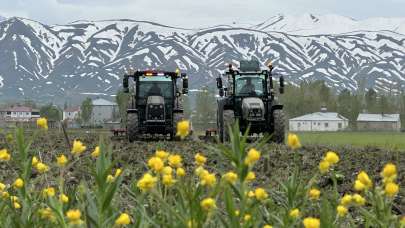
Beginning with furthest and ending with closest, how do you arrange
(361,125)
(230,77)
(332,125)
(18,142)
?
(332,125)
(361,125)
(230,77)
(18,142)

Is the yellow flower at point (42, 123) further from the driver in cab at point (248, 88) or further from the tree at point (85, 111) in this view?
the tree at point (85, 111)

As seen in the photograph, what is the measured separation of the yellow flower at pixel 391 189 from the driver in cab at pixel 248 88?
815 inches

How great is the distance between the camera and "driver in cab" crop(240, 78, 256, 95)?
896 inches

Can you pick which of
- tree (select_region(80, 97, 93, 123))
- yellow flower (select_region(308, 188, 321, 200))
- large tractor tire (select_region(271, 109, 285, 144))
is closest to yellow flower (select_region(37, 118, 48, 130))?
yellow flower (select_region(308, 188, 321, 200))

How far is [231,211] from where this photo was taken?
6.88ft

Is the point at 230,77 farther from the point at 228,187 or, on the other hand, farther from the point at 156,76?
the point at 228,187

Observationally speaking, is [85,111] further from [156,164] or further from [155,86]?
[156,164]

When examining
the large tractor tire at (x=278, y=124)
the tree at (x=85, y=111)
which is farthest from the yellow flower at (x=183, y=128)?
the tree at (x=85, y=111)

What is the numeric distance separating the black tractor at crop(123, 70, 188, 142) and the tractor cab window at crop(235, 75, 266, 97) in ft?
7.07

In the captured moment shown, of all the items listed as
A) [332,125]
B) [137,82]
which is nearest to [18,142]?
[137,82]

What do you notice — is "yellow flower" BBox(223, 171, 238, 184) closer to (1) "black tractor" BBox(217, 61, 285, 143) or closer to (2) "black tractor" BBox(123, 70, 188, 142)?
(1) "black tractor" BBox(217, 61, 285, 143)

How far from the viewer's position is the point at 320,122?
179125 mm

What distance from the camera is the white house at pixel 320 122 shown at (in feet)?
577

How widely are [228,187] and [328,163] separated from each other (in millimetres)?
323
